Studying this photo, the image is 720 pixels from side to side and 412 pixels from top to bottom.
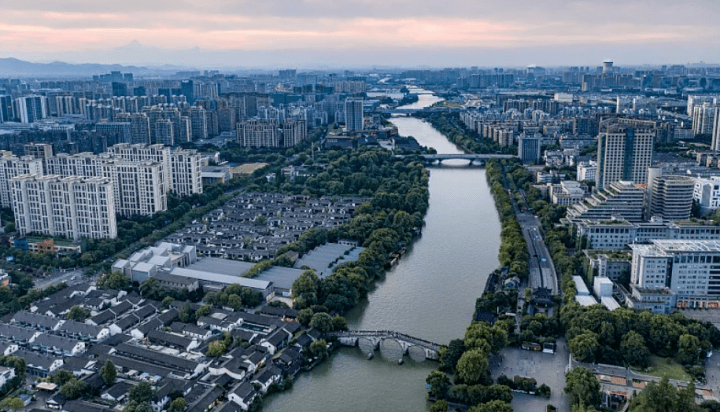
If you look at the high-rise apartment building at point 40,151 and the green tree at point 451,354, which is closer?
the green tree at point 451,354

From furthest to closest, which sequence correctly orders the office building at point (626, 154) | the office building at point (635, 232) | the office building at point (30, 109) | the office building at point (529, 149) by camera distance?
the office building at point (30, 109) → the office building at point (529, 149) → the office building at point (626, 154) → the office building at point (635, 232)

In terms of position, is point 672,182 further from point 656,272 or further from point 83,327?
point 83,327

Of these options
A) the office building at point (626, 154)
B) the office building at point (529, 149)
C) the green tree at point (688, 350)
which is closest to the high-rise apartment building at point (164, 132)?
the office building at point (529, 149)

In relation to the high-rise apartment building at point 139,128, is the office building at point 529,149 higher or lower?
lower

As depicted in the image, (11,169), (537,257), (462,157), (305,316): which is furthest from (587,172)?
(11,169)

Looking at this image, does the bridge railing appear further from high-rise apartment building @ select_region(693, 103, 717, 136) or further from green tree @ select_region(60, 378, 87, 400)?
high-rise apartment building @ select_region(693, 103, 717, 136)

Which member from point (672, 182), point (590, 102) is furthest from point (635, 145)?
point (590, 102)

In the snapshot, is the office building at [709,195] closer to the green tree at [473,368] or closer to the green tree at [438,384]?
the green tree at [473,368]
